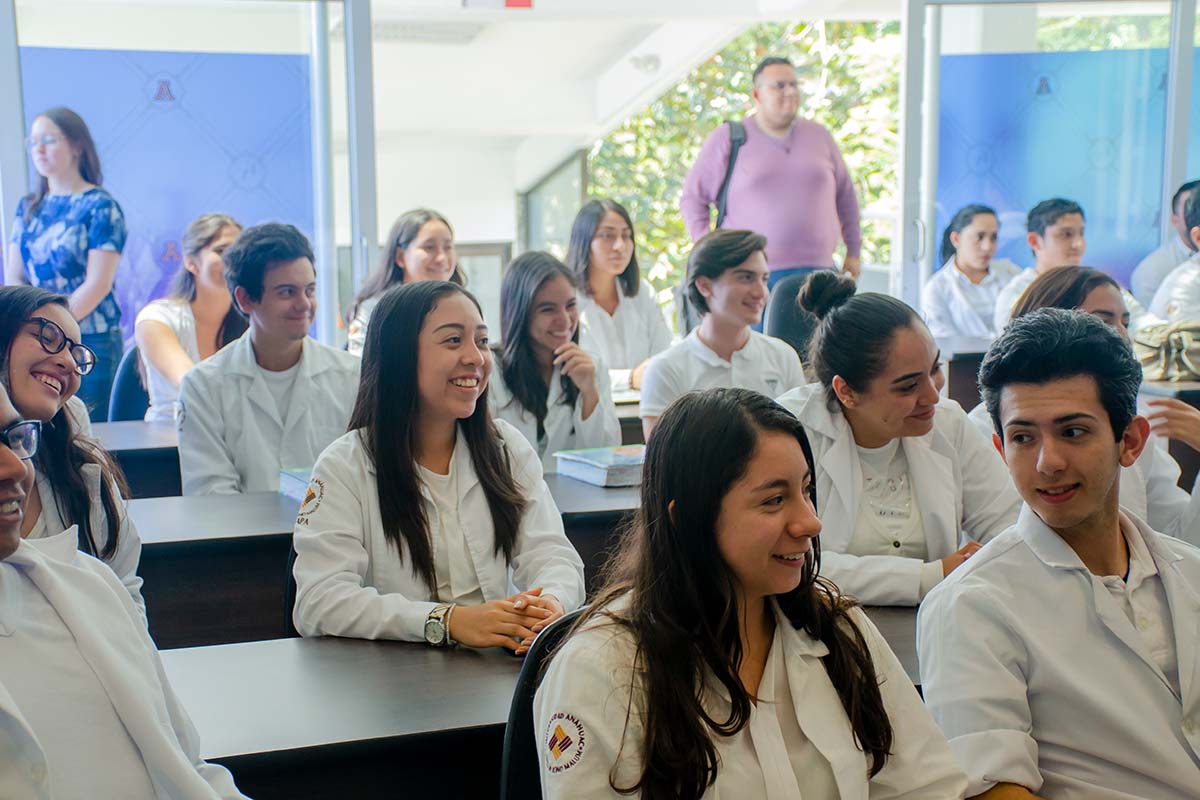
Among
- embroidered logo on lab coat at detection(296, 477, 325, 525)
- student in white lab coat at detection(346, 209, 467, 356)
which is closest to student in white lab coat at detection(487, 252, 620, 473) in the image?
student in white lab coat at detection(346, 209, 467, 356)

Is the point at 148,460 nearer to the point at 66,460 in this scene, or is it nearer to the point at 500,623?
the point at 66,460

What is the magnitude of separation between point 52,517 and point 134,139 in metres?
3.44

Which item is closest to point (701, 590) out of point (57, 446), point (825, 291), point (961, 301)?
point (57, 446)

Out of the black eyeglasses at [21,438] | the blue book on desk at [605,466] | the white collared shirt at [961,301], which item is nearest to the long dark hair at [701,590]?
the black eyeglasses at [21,438]

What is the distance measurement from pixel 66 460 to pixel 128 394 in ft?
6.74

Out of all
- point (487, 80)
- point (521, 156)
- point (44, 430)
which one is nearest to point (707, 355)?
point (44, 430)

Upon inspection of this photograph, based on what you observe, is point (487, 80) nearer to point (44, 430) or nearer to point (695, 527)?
point (44, 430)

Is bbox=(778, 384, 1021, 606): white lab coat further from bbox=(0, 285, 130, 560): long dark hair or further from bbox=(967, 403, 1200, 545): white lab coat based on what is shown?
bbox=(0, 285, 130, 560): long dark hair

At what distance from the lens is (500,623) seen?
1952mm

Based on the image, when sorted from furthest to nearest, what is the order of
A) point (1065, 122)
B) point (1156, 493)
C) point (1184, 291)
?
point (1065, 122) → point (1184, 291) → point (1156, 493)

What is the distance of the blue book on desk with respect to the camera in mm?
3119

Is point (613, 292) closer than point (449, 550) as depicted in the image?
No

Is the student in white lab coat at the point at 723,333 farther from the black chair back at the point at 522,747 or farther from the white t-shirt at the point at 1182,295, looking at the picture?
the black chair back at the point at 522,747

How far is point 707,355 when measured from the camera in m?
3.96
